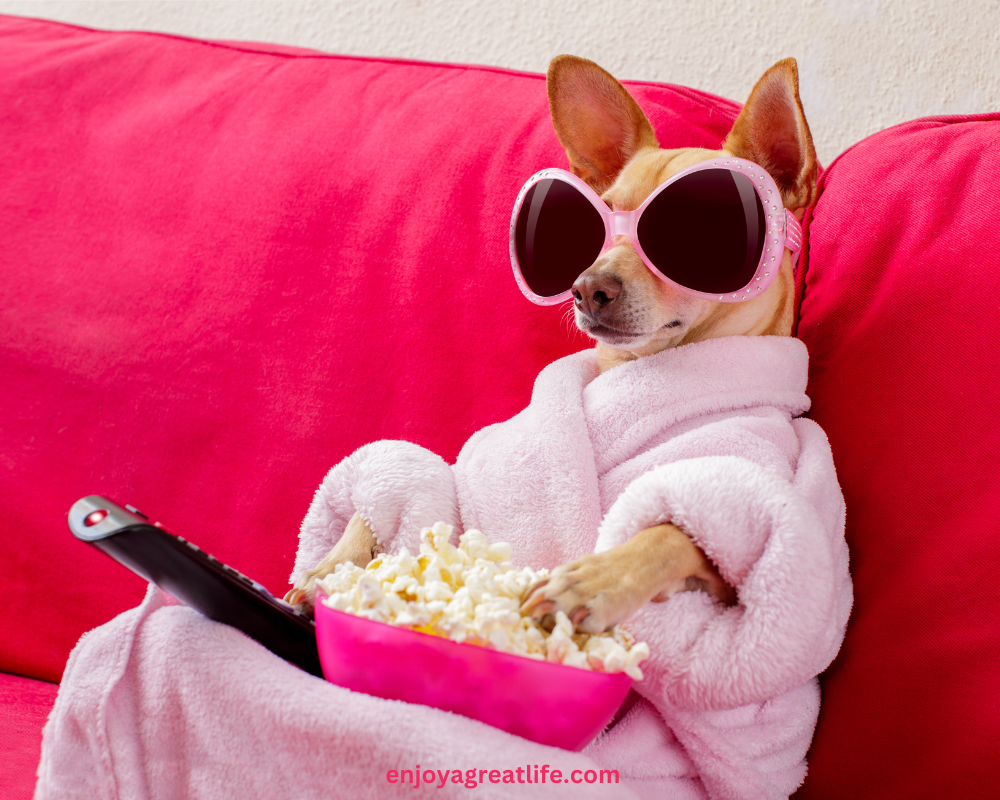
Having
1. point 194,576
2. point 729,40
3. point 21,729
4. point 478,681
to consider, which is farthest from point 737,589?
point 729,40

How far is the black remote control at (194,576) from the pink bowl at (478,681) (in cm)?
10

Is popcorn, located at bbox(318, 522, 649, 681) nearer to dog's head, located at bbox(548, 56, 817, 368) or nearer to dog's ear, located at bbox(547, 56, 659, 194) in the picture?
dog's head, located at bbox(548, 56, 817, 368)

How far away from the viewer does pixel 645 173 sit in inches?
43.6

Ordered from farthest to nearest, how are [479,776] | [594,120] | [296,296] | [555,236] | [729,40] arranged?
[729,40], [296,296], [594,120], [555,236], [479,776]

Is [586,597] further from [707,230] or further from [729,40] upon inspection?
[729,40]

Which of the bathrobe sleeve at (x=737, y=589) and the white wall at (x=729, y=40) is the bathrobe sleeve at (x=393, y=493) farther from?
the white wall at (x=729, y=40)

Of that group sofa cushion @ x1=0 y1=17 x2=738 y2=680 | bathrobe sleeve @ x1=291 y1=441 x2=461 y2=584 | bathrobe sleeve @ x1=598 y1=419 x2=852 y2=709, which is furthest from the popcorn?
sofa cushion @ x1=0 y1=17 x2=738 y2=680

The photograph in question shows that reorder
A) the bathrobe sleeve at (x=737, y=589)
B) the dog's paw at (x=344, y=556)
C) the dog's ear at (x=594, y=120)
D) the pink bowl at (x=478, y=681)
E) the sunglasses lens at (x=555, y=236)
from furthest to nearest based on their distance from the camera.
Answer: the dog's ear at (x=594, y=120) → the sunglasses lens at (x=555, y=236) → the dog's paw at (x=344, y=556) → the bathrobe sleeve at (x=737, y=589) → the pink bowl at (x=478, y=681)

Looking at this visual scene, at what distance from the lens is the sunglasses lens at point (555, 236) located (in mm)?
1043

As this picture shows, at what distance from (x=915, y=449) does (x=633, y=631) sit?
1.37 ft

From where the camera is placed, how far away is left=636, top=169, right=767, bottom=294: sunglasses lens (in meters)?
0.96

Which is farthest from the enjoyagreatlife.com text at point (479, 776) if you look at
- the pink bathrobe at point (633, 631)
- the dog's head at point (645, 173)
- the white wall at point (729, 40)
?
the white wall at point (729, 40)

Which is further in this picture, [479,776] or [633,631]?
[633,631]

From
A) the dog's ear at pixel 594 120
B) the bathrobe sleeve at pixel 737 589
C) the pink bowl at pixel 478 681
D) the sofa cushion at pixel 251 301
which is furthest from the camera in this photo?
the sofa cushion at pixel 251 301
